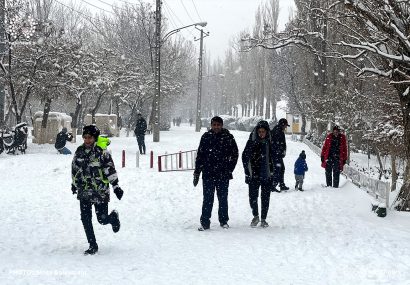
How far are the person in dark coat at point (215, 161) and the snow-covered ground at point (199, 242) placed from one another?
2.11 feet

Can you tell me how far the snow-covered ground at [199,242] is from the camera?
5277 millimetres

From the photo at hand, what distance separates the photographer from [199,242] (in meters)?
6.84

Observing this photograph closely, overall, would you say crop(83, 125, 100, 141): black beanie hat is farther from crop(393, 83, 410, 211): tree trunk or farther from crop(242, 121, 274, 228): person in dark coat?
crop(393, 83, 410, 211): tree trunk

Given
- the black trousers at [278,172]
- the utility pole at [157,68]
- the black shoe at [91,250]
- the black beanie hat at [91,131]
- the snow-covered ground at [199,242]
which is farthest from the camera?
the utility pole at [157,68]

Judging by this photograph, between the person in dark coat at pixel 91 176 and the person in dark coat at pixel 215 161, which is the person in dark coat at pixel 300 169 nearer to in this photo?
the person in dark coat at pixel 215 161

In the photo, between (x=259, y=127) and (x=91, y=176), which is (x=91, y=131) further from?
(x=259, y=127)

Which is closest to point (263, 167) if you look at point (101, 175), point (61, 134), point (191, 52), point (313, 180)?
point (101, 175)

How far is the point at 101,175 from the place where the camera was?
20.1 feet

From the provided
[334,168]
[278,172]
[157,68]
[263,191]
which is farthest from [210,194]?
[157,68]

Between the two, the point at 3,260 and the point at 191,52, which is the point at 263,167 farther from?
the point at 191,52

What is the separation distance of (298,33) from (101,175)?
22.4ft

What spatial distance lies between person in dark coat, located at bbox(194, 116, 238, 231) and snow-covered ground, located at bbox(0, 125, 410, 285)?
643mm

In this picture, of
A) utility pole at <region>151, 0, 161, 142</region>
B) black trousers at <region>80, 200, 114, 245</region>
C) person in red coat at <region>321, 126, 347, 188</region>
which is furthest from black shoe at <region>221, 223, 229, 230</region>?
utility pole at <region>151, 0, 161, 142</region>

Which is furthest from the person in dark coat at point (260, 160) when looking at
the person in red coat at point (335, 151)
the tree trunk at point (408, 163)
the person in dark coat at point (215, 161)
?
the person in red coat at point (335, 151)
